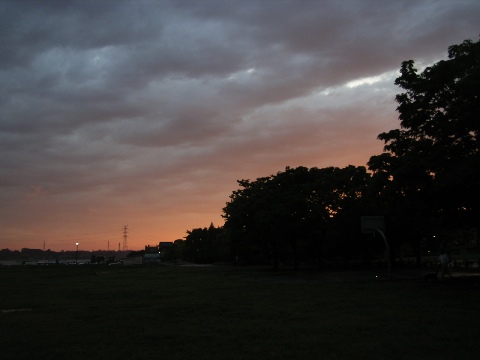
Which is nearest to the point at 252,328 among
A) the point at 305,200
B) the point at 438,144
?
the point at 438,144

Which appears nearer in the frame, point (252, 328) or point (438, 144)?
point (252, 328)

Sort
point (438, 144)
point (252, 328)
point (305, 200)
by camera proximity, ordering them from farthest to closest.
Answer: point (305, 200)
point (438, 144)
point (252, 328)

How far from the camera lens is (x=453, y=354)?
27.5 ft

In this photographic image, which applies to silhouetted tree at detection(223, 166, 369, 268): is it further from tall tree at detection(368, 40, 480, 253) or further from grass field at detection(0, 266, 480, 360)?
grass field at detection(0, 266, 480, 360)

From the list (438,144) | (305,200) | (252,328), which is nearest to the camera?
(252,328)

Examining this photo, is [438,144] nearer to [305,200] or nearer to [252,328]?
[252,328]

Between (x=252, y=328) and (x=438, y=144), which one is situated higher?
(x=438, y=144)

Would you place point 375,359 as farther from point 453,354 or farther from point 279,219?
point 279,219

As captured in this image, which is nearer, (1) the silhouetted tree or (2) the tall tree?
(2) the tall tree

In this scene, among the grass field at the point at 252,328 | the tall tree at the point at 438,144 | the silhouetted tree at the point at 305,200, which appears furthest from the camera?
the silhouetted tree at the point at 305,200

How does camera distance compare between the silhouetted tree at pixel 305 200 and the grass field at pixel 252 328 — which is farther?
the silhouetted tree at pixel 305 200

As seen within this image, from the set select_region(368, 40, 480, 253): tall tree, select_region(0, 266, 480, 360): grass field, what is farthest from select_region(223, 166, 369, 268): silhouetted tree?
select_region(0, 266, 480, 360): grass field

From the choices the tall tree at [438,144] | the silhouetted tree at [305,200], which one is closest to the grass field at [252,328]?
the tall tree at [438,144]

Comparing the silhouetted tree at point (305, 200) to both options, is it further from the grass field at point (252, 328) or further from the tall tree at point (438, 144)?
the grass field at point (252, 328)
